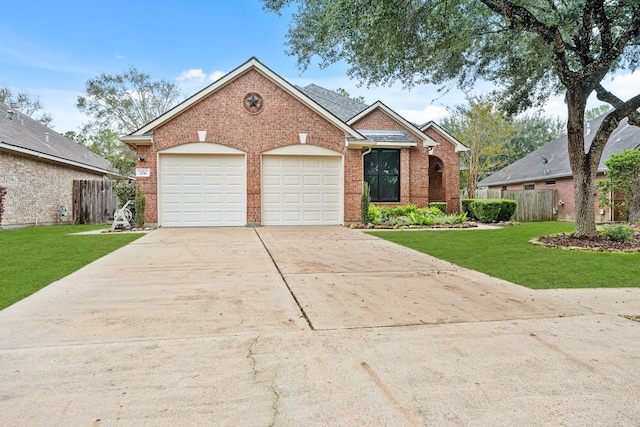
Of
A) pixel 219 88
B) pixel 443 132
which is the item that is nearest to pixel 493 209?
pixel 443 132

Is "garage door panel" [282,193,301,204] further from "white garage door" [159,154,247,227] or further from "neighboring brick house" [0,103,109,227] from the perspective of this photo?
"neighboring brick house" [0,103,109,227]

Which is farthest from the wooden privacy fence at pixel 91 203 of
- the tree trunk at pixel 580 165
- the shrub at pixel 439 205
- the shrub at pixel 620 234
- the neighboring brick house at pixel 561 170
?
the neighboring brick house at pixel 561 170

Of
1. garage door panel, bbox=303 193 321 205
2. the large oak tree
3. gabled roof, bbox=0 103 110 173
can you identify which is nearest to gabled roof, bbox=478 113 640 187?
the large oak tree

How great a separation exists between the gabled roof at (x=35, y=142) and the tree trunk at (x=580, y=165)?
1657cm

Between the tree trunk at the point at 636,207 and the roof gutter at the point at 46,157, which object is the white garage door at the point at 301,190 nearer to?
the roof gutter at the point at 46,157

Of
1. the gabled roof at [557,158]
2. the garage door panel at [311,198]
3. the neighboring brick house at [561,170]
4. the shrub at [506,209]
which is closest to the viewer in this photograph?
the garage door panel at [311,198]

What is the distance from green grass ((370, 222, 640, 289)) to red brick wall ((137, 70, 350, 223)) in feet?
16.3

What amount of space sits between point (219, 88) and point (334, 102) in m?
8.02

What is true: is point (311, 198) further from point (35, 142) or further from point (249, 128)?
point (35, 142)

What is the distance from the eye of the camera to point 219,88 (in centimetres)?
1295

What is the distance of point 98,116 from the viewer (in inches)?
1162

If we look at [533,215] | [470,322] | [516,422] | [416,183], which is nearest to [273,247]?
[470,322]

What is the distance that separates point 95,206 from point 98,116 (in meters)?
15.9

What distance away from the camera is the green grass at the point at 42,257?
495cm
